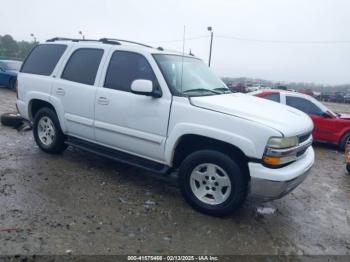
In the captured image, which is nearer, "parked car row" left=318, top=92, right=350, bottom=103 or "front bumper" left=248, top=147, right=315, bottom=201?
"front bumper" left=248, top=147, right=315, bottom=201

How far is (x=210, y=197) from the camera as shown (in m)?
4.18

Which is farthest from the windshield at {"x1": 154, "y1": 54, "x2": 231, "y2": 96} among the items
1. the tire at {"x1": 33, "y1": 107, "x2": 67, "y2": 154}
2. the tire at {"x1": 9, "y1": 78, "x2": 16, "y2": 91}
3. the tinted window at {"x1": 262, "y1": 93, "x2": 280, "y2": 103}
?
the tire at {"x1": 9, "y1": 78, "x2": 16, "y2": 91}

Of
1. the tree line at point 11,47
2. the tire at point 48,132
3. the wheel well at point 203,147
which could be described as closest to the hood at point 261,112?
the wheel well at point 203,147

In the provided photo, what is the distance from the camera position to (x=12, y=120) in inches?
327

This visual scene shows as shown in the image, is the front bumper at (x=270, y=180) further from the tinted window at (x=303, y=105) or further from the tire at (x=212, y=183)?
the tinted window at (x=303, y=105)

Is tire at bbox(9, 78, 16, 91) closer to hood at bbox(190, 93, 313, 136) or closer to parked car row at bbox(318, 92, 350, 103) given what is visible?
hood at bbox(190, 93, 313, 136)

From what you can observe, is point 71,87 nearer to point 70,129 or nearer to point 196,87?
point 70,129

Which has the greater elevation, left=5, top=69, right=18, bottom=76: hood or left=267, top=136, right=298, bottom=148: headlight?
left=267, top=136, right=298, bottom=148: headlight

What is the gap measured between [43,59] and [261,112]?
13.3 ft

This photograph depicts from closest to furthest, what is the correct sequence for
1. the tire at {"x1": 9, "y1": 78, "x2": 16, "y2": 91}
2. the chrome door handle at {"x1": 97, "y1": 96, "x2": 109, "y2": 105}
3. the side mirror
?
the side mirror
the chrome door handle at {"x1": 97, "y1": 96, "x2": 109, "y2": 105}
the tire at {"x1": 9, "y1": 78, "x2": 16, "y2": 91}

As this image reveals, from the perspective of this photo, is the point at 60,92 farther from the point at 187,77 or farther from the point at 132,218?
the point at 132,218

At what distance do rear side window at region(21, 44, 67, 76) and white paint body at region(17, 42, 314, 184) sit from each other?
14cm

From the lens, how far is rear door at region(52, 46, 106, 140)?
510cm

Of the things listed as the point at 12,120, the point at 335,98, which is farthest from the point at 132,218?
the point at 335,98
